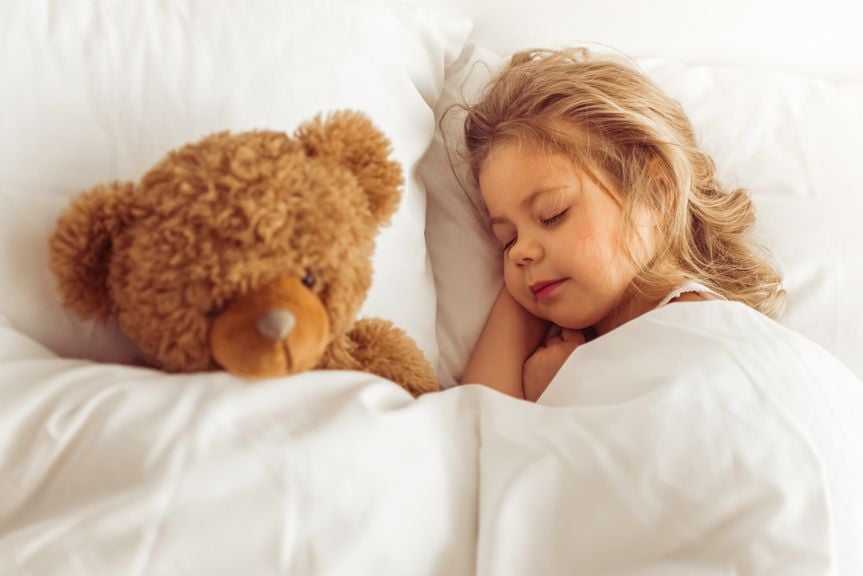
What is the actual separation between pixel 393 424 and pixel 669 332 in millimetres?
356

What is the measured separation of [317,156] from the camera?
0.64m

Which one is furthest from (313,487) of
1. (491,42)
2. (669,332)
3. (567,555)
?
(491,42)

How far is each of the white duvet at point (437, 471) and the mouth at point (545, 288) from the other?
215mm

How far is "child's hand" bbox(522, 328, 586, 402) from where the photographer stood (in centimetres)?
101

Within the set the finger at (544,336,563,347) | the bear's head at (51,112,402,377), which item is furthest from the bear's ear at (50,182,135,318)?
the finger at (544,336,563,347)

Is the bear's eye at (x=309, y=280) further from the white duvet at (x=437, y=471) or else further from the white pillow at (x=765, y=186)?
the white pillow at (x=765, y=186)

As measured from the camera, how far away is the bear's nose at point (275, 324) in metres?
0.52

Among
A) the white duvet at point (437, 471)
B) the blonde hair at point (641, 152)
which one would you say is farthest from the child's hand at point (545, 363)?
the white duvet at point (437, 471)

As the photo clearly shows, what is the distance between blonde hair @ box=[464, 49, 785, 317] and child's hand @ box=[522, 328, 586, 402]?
0.13 meters

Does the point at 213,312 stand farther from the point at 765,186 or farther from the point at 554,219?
the point at 765,186

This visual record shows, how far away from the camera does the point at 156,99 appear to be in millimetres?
786

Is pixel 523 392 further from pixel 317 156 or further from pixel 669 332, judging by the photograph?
pixel 317 156

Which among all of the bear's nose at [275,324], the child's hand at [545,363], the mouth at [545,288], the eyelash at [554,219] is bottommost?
the child's hand at [545,363]

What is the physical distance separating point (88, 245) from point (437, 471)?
1.20 feet
